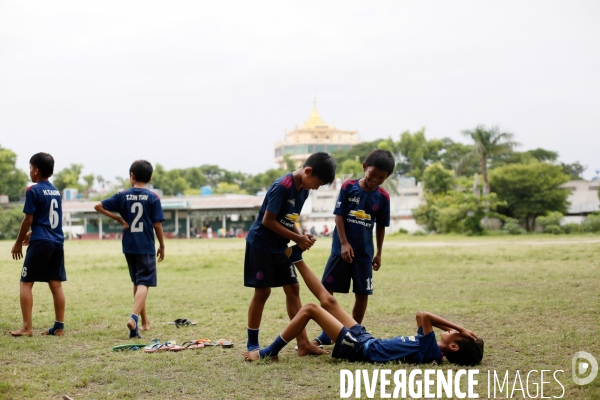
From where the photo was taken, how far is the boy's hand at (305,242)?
517 centimetres

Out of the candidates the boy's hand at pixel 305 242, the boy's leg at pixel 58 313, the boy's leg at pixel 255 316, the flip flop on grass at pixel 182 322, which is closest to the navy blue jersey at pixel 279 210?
the boy's hand at pixel 305 242

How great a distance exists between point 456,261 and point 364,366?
41.6 ft

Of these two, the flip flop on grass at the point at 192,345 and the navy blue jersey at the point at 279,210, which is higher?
the navy blue jersey at the point at 279,210

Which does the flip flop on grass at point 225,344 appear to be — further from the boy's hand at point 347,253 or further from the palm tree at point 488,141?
the palm tree at point 488,141

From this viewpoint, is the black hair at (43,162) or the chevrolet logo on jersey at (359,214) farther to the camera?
the black hair at (43,162)

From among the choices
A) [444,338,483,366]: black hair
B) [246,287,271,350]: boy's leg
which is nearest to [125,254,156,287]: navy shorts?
[246,287,271,350]: boy's leg

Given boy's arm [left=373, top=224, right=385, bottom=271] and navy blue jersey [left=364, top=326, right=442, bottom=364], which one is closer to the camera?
navy blue jersey [left=364, top=326, right=442, bottom=364]

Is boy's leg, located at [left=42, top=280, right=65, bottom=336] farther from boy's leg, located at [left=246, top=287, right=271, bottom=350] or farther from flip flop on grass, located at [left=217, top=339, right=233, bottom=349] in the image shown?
boy's leg, located at [left=246, top=287, right=271, bottom=350]

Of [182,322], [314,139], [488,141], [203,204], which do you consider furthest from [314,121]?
[182,322]

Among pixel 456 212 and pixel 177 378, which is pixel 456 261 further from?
pixel 456 212

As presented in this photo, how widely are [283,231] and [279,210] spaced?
A: 0.54 ft

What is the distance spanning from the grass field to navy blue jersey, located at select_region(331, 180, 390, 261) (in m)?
0.95

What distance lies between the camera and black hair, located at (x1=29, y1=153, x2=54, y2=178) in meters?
6.84

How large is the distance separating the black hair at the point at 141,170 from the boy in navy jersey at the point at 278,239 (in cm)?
176
